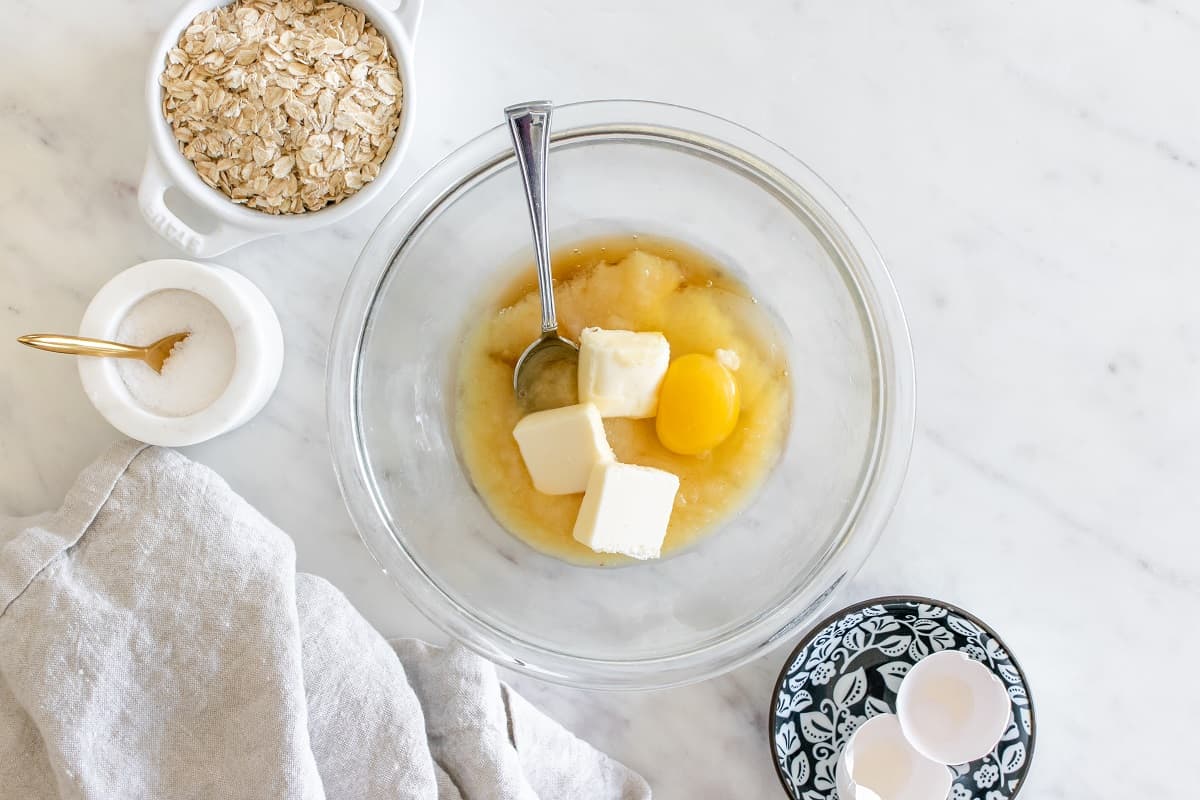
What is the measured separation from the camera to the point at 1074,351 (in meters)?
1.43

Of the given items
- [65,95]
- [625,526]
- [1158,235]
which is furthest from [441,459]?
[1158,235]

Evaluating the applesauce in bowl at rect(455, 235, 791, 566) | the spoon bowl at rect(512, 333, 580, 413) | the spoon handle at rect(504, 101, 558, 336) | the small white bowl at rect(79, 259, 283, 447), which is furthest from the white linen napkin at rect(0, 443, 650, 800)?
the spoon handle at rect(504, 101, 558, 336)

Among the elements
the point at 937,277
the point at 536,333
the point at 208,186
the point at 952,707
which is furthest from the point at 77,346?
the point at 952,707

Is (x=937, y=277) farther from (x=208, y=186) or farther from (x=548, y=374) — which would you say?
(x=208, y=186)

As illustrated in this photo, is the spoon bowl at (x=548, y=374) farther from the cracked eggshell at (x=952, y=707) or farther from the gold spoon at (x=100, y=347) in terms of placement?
the cracked eggshell at (x=952, y=707)

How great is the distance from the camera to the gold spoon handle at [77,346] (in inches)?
49.6

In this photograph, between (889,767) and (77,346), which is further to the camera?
(889,767)

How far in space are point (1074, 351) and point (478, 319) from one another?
932 millimetres

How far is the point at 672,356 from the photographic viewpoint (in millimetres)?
1394

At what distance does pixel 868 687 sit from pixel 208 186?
123 cm

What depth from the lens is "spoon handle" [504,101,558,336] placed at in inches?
47.4

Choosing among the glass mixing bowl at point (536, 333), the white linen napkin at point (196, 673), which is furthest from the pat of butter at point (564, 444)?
the white linen napkin at point (196, 673)

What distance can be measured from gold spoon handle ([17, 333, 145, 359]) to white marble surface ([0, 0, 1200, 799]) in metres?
0.17

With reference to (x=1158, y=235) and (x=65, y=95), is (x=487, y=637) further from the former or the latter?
(x=1158, y=235)
